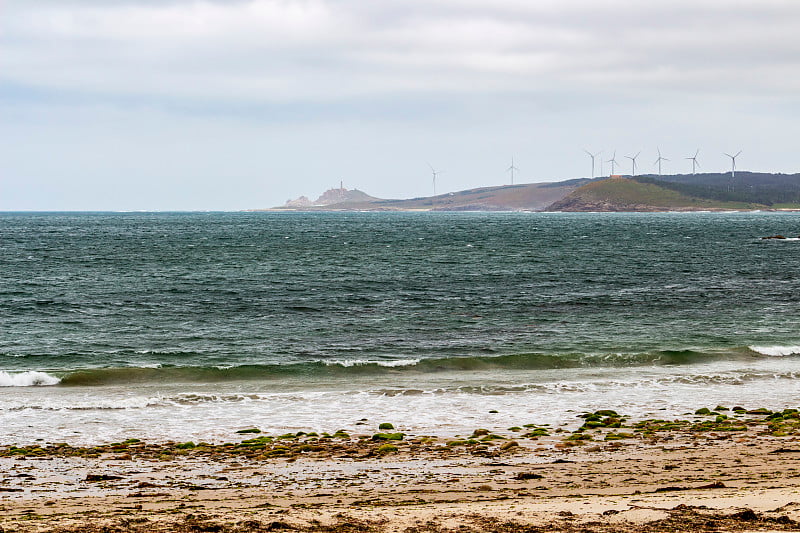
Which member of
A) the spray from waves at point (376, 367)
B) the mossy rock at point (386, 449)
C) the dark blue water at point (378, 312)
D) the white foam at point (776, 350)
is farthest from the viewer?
the white foam at point (776, 350)

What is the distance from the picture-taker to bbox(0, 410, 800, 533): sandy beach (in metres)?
13.6

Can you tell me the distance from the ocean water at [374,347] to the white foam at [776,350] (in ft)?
0.93

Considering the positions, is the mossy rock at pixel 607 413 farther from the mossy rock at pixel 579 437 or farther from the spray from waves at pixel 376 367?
the spray from waves at pixel 376 367

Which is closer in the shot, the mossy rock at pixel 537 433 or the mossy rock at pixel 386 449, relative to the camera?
the mossy rock at pixel 386 449

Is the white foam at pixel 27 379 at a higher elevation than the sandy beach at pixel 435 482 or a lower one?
lower

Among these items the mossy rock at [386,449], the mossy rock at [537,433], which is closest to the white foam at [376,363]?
the mossy rock at [537,433]

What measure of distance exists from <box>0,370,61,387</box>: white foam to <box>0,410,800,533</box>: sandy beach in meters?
11.7

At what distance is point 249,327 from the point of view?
46438 millimetres

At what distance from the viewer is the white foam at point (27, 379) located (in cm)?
3278

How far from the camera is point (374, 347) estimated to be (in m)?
40.7

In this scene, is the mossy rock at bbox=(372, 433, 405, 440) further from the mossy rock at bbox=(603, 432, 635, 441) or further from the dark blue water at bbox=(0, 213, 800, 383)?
the dark blue water at bbox=(0, 213, 800, 383)

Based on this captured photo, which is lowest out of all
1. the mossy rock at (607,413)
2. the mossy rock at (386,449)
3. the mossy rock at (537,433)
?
the mossy rock at (607,413)

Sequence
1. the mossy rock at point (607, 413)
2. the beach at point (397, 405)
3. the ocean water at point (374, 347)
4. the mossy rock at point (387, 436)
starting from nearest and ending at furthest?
1. the beach at point (397, 405)
2. the mossy rock at point (387, 436)
3. the mossy rock at point (607, 413)
4. the ocean water at point (374, 347)

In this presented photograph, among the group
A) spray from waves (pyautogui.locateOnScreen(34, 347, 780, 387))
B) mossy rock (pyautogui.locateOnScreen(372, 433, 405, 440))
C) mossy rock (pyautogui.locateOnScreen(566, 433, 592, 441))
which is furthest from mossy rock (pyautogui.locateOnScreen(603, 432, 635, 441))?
spray from waves (pyautogui.locateOnScreen(34, 347, 780, 387))
